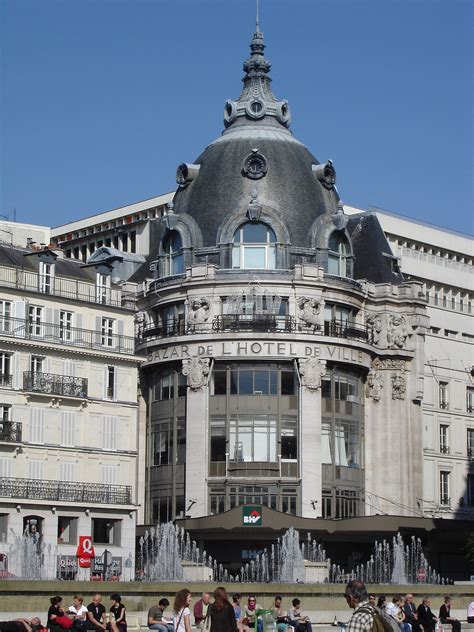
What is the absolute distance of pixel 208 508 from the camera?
94.4 meters

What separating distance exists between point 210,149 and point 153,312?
12.1 meters

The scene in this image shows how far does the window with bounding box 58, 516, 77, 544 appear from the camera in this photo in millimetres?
82775

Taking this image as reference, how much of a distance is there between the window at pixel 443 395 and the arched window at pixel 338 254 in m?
14.2

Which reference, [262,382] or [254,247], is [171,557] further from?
[254,247]

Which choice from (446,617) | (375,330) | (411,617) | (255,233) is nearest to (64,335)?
(255,233)

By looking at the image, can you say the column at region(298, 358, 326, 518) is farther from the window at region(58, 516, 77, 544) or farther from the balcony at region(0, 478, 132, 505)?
the window at region(58, 516, 77, 544)

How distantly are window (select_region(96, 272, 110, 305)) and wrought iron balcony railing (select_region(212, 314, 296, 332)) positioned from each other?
852 centimetres

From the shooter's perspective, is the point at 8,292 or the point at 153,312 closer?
the point at 8,292

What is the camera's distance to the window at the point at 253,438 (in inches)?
3716

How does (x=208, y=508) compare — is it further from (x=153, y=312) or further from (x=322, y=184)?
(x=322, y=184)

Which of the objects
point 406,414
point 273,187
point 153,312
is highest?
point 273,187

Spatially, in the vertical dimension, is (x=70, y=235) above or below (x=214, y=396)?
above

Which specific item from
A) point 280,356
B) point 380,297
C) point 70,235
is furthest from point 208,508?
point 70,235

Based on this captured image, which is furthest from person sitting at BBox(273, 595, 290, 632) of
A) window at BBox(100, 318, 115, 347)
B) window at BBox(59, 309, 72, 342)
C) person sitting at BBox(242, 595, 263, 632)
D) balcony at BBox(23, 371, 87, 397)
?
window at BBox(100, 318, 115, 347)
